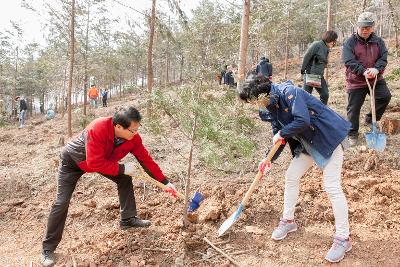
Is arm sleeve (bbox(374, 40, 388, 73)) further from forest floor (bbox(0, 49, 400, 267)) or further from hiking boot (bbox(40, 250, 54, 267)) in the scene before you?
hiking boot (bbox(40, 250, 54, 267))

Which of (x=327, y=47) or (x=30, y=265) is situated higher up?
(x=327, y=47)

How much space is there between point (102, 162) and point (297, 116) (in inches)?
73.0

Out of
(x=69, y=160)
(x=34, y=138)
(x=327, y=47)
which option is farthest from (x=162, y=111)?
(x=34, y=138)

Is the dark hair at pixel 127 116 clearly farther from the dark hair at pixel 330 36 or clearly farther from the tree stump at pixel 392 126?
the tree stump at pixel 392 126

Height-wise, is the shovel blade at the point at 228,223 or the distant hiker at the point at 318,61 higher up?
the distant hiker at the point at 318,61

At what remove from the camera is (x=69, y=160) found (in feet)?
12.3

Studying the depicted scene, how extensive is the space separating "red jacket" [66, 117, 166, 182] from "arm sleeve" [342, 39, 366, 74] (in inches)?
121

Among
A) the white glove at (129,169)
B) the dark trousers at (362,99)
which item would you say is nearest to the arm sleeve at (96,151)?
the white glove at (129,169)

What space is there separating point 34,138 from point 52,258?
412 inches

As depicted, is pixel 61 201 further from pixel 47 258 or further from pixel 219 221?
pixel 219 221

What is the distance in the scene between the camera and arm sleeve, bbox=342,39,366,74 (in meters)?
4.92

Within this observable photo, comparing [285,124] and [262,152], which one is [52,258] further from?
[262,152]

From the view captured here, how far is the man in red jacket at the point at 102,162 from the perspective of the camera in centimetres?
346

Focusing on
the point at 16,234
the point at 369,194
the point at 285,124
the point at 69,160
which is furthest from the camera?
the point at 16,234
